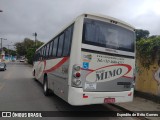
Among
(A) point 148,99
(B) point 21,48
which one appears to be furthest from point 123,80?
(B) point 21,48

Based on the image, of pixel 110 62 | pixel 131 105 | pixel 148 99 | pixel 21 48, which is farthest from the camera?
pixel 21 48

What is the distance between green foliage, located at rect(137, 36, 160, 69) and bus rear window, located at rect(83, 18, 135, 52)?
105 inches

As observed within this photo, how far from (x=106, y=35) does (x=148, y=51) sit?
13.2 ft

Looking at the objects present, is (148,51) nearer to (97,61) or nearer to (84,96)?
(97,61)

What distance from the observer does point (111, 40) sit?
6.96 m

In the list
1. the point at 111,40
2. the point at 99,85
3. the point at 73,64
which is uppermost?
the point at 111,40

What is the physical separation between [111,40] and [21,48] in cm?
8708

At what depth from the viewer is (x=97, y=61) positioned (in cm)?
660

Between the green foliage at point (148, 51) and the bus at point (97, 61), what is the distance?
8.46ft

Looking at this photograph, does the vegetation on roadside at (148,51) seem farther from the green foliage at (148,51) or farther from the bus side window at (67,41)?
the bus side window at (67,41)

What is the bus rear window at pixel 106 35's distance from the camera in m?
6.57

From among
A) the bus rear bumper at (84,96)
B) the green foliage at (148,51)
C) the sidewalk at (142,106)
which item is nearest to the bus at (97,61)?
the bus rear bumper at (84,96)

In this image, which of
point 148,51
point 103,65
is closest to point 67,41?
point 103,65

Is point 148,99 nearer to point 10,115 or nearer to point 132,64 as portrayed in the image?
point 132,64
